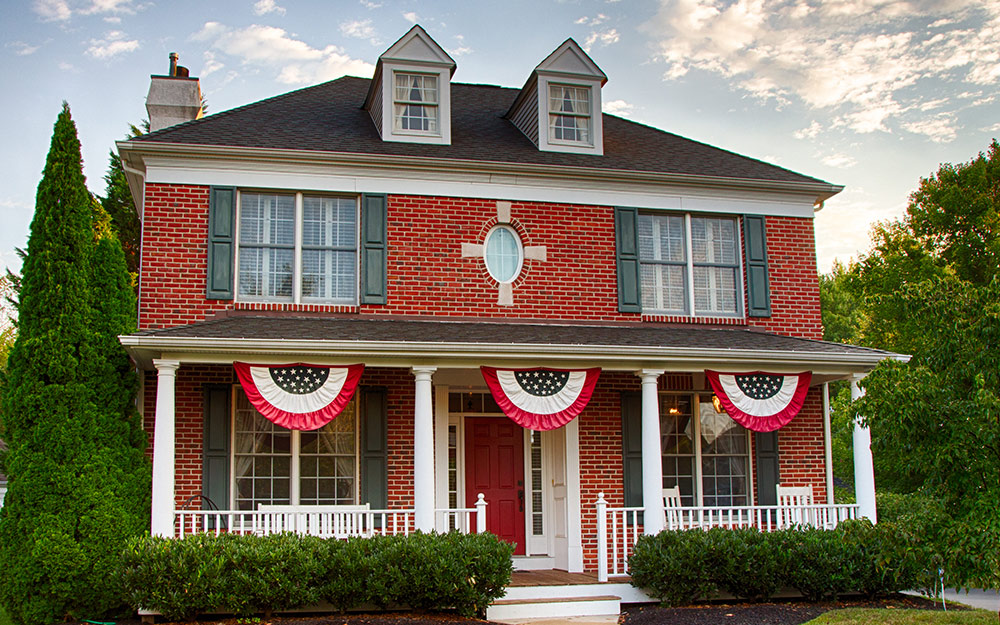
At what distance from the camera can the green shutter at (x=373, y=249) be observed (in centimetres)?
1222

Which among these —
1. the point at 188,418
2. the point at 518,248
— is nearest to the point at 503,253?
the point at 518,248

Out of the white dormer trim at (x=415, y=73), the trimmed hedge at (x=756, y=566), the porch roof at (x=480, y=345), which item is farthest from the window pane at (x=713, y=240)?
the trimmed hedge at (x=756, y=566)

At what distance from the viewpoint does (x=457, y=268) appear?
41.6 ft

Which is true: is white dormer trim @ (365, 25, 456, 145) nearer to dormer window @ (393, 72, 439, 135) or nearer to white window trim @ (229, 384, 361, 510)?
dormer window @ (393, 72, 439, 135)

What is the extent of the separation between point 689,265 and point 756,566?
15.7 feet

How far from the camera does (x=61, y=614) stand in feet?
31.4

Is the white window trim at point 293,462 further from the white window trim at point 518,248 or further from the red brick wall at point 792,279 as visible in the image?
the red brick wall at point 792,279

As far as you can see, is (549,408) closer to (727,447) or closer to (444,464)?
(444,464)

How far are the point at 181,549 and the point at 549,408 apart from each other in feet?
14.9

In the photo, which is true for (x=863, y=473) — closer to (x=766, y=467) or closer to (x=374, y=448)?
(x=766, y=467)

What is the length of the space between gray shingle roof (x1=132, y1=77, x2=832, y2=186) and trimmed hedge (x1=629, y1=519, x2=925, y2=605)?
5567 mm

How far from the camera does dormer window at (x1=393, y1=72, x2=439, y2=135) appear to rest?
13469 millimetres

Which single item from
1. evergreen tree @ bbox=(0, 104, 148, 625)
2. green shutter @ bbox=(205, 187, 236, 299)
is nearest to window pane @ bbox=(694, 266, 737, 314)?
green shutter @ bbox=(205, 187, 236, 299)

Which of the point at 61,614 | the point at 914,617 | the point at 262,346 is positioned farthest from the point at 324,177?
the point at 914,617
